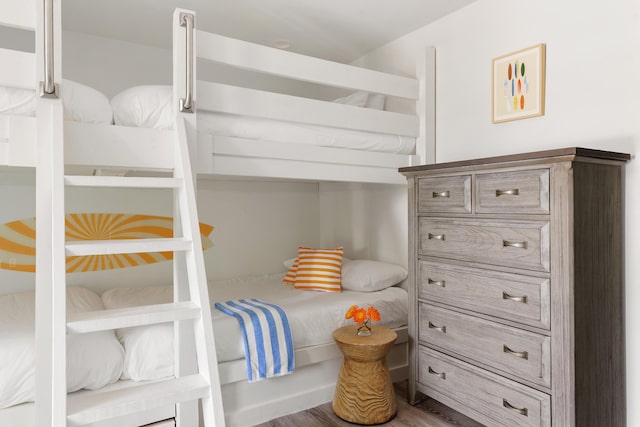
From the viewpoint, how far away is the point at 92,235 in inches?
125

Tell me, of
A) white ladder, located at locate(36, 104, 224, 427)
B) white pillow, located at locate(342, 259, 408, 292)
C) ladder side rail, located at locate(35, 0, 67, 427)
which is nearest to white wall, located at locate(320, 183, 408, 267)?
white pillow, located at locate(342, 259, 408, 292)

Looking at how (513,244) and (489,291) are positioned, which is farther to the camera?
(489,291)

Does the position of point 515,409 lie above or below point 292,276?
below

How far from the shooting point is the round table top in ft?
7.46

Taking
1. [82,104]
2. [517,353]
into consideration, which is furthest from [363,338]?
[82,104]

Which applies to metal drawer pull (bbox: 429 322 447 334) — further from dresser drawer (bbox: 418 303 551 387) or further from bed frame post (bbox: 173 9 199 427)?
bed frame post (bbox: 173 9 199 427)

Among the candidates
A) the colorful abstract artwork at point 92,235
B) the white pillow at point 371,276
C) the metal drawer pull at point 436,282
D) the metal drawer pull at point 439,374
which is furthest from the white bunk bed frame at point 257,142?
the colorful abstract artwork at point 92,235

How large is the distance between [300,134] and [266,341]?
1083mm

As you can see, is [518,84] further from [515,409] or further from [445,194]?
[515,409]

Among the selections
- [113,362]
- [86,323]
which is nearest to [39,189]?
[86,323]

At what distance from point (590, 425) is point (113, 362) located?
2.01 meters

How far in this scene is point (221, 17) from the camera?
2.87m

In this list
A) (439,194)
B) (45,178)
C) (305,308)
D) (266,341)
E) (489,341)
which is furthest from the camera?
(305,308)

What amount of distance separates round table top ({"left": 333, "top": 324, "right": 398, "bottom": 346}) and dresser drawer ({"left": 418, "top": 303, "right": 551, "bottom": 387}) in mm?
210
